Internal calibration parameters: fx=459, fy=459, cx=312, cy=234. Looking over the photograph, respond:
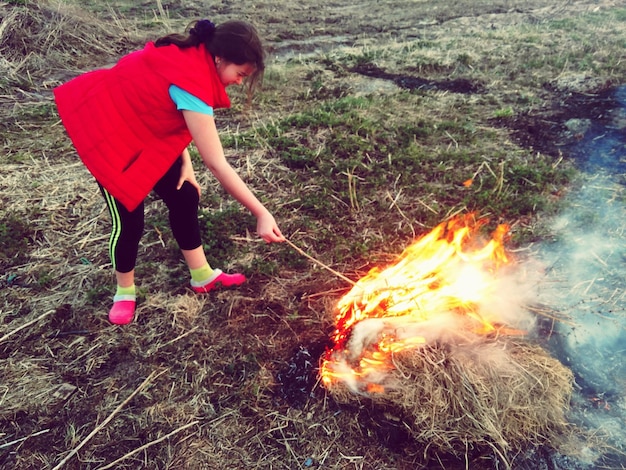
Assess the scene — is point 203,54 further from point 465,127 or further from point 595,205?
point 465,127

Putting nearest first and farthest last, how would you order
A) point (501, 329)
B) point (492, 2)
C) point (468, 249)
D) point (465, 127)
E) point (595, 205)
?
point (501, 329)
point (468, 249)
point (595, 205)
point (465, 127)
point (492, 2)

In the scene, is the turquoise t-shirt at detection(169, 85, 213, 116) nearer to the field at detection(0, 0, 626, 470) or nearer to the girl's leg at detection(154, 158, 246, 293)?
the girl's leg at detection(154, 158, 246, 293)

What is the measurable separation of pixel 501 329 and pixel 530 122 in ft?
13.2

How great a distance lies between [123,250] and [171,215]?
0.38 metres

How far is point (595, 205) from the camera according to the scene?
4.44 metres

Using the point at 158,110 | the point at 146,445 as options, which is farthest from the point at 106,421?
the point at 158,110

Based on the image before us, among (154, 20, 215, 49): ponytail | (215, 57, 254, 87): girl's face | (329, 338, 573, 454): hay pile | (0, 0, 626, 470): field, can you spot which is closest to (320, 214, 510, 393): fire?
(329, 338, 573, 454): hay pile

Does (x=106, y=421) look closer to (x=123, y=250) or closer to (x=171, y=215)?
(x=123, y=250)

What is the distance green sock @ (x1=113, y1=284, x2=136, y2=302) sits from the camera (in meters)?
3.29

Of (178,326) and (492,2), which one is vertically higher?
(492,2)

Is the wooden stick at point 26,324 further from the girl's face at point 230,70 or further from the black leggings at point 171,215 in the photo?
the girl's face at point 230,70

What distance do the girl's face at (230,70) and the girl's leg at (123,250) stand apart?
981mm

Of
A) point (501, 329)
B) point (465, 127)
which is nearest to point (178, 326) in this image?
point (501, 329)

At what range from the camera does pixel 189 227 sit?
10.5ft
